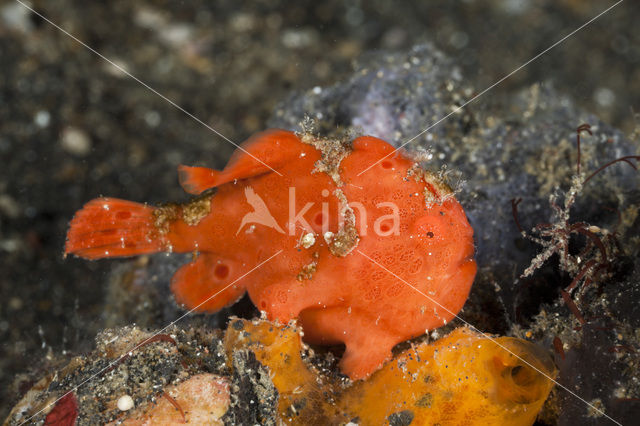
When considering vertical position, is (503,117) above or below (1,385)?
above

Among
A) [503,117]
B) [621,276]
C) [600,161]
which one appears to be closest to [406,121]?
[503,117]

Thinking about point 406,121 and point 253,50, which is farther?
point 253,50

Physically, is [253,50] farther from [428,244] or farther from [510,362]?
[510,362]

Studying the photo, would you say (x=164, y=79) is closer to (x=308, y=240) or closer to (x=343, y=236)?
(x=308, y=240)

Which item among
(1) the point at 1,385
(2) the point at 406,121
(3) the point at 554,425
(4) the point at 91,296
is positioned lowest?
(1) the point at 1,385

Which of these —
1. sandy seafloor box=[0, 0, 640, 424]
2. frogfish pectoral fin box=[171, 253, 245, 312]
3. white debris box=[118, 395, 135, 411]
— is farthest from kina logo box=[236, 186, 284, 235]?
sandy seafloor box=[0, 0, 640, 424]

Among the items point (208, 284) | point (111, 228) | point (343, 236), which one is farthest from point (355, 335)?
point (111, 228)
